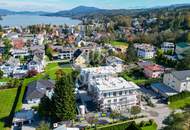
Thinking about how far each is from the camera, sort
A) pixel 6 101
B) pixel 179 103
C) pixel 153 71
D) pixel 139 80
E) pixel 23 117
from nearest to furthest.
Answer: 1. pixel 23 117
2. pixel 179 103
3. pixel 6 101
4. pixel 139 80
5. pixel 153 71

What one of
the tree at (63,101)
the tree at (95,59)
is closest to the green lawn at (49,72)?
the tree at (95,59)

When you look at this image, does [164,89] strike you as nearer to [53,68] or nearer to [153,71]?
[153,71]

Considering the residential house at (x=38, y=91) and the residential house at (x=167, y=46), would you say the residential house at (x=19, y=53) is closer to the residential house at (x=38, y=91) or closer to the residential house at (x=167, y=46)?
the residential house at (x=38, y=91)

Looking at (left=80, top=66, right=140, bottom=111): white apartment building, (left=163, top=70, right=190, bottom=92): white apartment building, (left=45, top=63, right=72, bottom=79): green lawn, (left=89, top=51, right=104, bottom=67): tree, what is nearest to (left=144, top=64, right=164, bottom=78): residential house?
(left=163, top=70, right=190, bottom=92): white apartment building

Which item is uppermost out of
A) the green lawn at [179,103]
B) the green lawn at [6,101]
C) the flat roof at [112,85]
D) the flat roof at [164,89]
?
the flat roof at [112,85]

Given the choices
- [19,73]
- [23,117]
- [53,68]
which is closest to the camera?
[23,117]

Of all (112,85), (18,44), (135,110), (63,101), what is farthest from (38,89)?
(18,44)

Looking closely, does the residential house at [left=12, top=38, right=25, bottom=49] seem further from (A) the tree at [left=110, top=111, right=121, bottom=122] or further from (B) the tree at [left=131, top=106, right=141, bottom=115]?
(B) the tree at [left=131, top=106, right=141, bottom=115]
